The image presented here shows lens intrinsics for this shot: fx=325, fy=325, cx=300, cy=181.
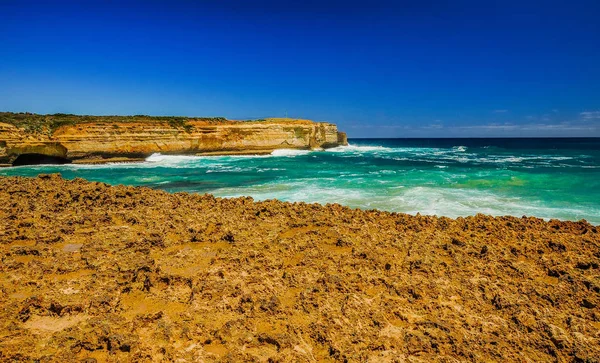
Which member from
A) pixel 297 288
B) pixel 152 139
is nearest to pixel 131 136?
pixel 152 139

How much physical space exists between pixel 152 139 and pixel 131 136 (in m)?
2.48

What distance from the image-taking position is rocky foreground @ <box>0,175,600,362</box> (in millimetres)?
2711

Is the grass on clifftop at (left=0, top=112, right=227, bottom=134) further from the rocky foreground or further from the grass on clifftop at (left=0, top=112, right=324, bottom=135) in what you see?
the rocky foreground

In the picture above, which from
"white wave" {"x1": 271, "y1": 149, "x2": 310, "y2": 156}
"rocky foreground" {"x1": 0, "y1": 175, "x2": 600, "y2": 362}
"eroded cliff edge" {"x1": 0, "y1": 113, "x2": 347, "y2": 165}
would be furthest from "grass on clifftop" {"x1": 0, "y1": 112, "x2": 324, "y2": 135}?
"rocky foreground" {"x1": 0, "y1": 175, "x2": 600, "y2": 362}

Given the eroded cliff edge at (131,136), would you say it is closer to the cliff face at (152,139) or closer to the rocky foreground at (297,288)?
the cliff face at (152,139)

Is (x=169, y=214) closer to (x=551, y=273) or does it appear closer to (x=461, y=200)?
(x=551, y=273)

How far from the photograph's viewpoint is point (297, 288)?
11.7 feet

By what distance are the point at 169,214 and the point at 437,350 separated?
509cm

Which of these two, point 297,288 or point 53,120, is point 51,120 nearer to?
point 53,120

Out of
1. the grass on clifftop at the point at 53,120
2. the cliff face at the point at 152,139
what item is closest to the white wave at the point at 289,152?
the cliff face at the point at 152,139

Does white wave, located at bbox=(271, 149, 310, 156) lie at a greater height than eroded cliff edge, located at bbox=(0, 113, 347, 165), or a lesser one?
lesser

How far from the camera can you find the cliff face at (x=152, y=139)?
30.6m

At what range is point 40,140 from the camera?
30969 mm

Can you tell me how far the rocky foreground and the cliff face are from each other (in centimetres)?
3210
